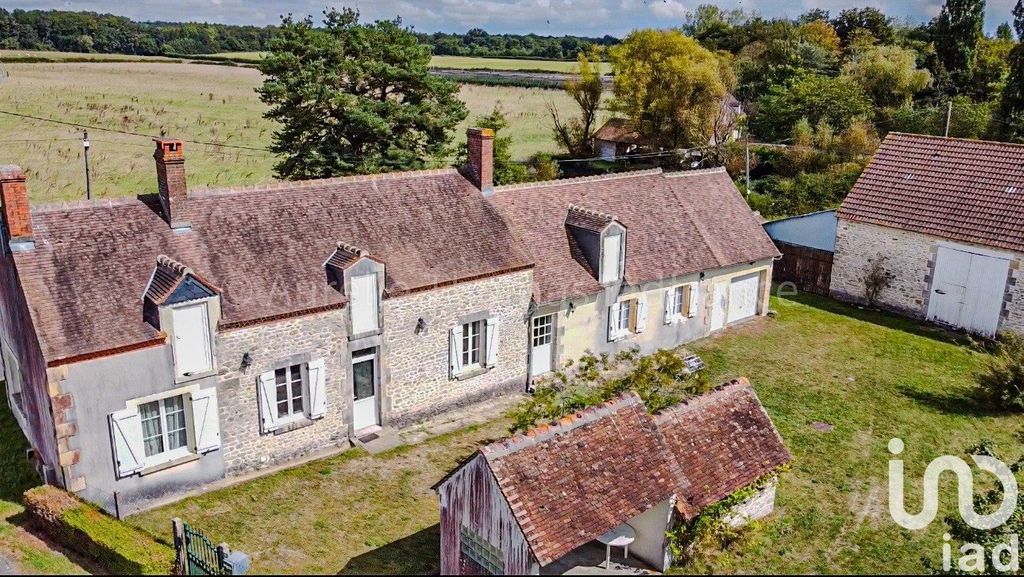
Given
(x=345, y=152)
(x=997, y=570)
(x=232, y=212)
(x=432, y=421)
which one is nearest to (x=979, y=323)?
(x=997, y=570)

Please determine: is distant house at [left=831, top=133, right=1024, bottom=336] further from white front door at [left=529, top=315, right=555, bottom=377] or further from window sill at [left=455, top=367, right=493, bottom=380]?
window sill at [left=455, top=367, right=493, bottom=380]

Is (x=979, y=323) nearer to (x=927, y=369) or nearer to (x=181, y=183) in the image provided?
(x=927, y=369)

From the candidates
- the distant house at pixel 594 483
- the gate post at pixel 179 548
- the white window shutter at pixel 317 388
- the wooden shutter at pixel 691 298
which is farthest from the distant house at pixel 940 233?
the gate post at pixel 179 548

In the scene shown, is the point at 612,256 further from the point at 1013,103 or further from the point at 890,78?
the point at 890,78

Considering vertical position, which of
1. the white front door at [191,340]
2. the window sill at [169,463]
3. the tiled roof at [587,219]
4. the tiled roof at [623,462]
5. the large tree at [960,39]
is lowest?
the window sill at [169,463]

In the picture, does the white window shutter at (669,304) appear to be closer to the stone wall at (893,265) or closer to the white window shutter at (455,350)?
the white window shutter at (455,350)

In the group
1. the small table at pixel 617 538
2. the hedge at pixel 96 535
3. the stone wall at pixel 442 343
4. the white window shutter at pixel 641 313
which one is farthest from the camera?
the white window shutter at pixel 641 313

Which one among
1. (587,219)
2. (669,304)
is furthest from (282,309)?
(669,304)
